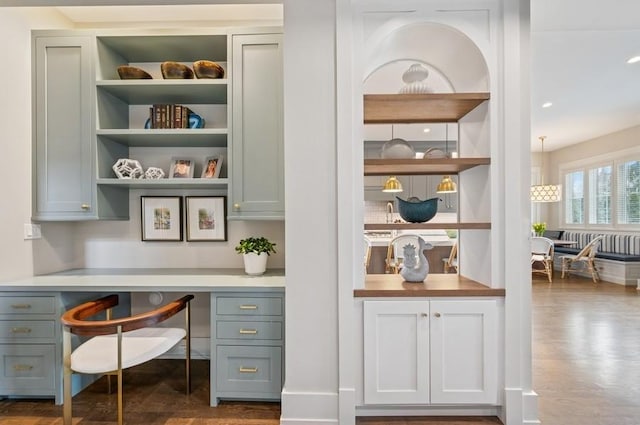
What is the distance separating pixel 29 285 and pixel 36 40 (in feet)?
5.58

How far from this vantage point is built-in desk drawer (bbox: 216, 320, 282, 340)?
226 cm

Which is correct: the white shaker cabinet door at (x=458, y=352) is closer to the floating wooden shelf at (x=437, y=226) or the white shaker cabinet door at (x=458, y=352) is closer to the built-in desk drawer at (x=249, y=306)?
the floating wooden shelf at (x=437, y=226)

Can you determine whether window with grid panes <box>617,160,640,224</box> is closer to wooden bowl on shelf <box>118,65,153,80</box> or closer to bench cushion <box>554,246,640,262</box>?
bench cushion <box>554,246,640,262</box>

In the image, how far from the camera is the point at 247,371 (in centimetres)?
→ 227

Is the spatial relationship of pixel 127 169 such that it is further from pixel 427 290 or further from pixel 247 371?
pixel 427 290

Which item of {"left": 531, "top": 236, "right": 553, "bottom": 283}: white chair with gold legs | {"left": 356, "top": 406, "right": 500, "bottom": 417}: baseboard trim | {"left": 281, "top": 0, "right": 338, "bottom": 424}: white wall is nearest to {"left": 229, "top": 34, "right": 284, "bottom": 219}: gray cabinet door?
{"left": 281, "top": 0, "right": 338, "bottom": 424}: white wall

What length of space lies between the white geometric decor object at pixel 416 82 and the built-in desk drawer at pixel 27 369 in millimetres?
2741

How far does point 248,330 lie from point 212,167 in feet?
4.07

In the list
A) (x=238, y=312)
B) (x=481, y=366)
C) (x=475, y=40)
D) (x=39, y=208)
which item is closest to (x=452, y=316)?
(x=481, y=366)

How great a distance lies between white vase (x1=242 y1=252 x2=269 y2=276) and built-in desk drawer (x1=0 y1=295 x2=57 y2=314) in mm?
1212

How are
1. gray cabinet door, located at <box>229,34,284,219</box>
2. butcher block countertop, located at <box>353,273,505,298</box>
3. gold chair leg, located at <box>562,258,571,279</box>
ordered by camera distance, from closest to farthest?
butcher block countertop, located at <box>353,273,505,298</box>, gray cabinet door, located at <box>229,34,284,219</box>, gold chair leg, located at <box>562,258,571,279</box>

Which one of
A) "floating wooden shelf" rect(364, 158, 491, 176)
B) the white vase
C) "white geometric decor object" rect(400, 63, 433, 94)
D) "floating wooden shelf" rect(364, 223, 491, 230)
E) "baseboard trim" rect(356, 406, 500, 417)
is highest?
"white geometric decor object" rect(400, 63, 433, 94)

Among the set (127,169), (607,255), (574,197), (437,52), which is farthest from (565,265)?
(127,169)

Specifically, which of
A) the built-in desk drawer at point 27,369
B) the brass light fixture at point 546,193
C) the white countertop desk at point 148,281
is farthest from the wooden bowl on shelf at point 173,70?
the brass light fixture at point 546,193
